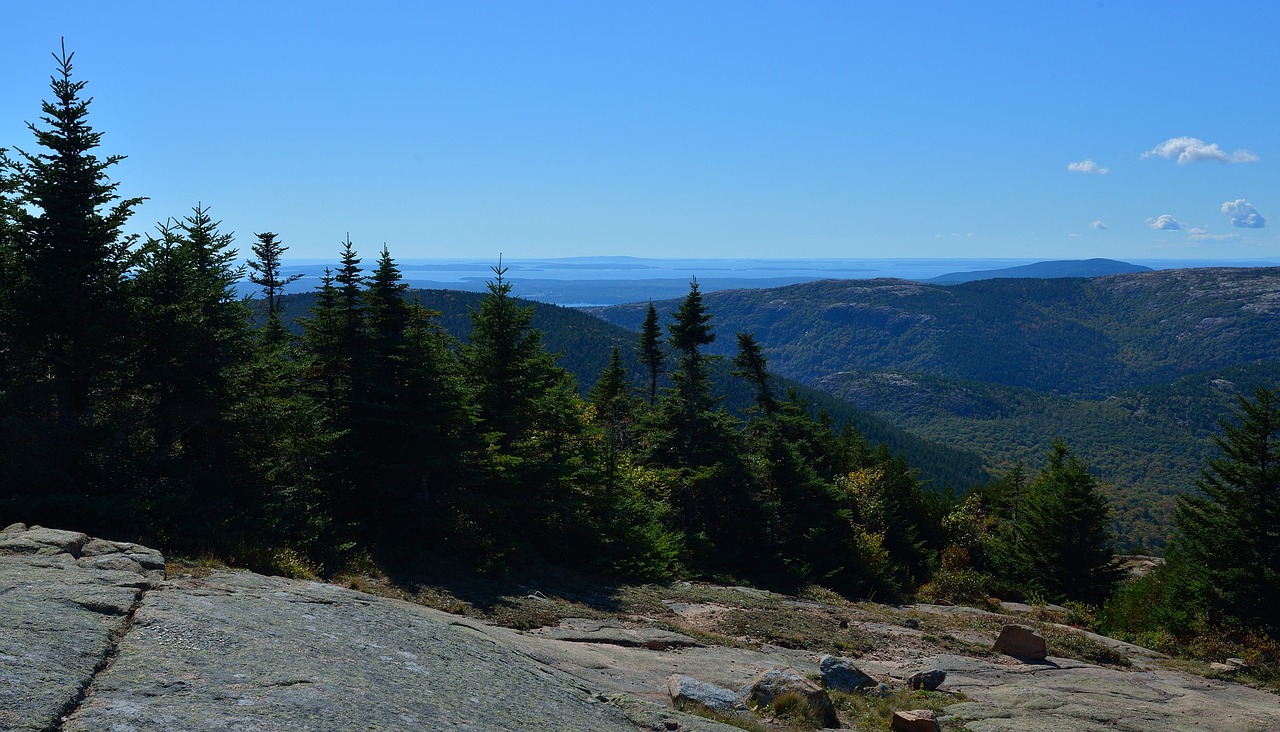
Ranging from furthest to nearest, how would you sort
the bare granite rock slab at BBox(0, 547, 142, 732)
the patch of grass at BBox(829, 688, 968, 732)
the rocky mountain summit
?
the patch of grass at BBox(829, 688, 968, 732) < the rocky mountain summit < the bare granite rock slab at BBox(0, 547, 142, 732)

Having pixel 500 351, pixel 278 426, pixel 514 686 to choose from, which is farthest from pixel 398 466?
pixel 514 686

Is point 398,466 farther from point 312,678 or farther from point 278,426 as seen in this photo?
point 312,678

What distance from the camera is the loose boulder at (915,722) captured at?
37.3 ft

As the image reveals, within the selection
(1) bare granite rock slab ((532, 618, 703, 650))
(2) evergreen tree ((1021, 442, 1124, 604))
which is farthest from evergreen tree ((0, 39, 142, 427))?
(2) evergreen tree ((1021, 442, 1124, 604))

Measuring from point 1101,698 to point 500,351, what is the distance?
59.0 ft

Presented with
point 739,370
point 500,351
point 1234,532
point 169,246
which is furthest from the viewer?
point 739,370

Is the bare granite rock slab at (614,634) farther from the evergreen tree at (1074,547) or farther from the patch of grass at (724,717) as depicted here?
the evergreen tree at (1074,547)

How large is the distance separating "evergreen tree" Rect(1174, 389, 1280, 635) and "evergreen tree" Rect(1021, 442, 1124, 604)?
9041 mm

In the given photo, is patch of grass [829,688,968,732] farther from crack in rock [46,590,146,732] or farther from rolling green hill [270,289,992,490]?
rolling green hill [270,289,992,490]

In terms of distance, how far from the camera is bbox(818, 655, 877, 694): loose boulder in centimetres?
1360

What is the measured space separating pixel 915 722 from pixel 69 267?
19215 millimetres

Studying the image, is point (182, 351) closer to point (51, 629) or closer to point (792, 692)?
point (51, 629)

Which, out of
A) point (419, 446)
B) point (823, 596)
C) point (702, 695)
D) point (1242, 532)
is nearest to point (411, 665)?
point (702, 695)

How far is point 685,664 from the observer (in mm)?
13688
